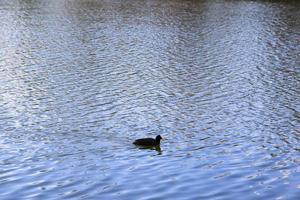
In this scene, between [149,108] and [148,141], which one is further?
[149,108]

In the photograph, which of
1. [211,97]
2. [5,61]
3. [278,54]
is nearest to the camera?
[211,97]

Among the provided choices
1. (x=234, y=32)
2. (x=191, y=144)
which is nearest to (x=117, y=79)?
(x=191, y=144)

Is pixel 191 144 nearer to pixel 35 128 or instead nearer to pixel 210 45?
pixel 35 128

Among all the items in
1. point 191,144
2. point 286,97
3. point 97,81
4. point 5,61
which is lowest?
point 191,144

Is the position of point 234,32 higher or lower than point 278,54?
higher

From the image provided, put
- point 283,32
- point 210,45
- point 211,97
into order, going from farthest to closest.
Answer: point 283,32 → point 210,45 → point 211,97

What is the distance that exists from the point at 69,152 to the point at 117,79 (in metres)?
15.2

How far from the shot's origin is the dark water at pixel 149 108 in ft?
61.1

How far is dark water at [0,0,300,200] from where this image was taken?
61.1ft

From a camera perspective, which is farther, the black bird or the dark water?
the black bird

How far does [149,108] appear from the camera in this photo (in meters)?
29.9

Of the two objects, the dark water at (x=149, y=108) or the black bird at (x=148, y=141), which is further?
the black bird at (x=148, y=141)

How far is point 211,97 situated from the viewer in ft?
107

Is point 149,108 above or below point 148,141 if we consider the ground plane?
above
